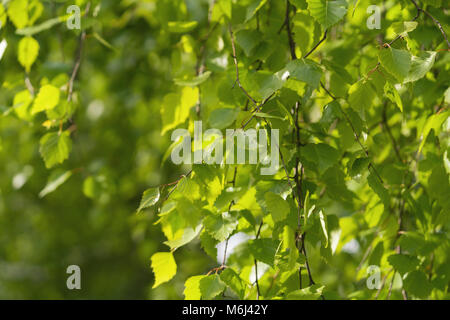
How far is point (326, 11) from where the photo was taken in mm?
683

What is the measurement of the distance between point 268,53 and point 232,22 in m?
0.16

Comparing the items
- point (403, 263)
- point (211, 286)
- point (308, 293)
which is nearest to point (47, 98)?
point (211, 286)

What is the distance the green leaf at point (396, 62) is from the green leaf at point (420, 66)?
0.04 metres

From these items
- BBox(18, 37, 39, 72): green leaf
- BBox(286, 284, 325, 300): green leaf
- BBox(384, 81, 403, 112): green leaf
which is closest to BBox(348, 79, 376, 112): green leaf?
BBox(384, 81, 403, 112): green leaf

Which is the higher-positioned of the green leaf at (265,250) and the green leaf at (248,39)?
the green leaf at (248,39)

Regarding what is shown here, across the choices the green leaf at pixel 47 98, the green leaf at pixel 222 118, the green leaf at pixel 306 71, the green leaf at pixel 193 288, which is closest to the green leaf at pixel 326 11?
the green leaf at pixel 306 71

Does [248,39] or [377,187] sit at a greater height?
[248,39]

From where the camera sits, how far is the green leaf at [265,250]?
2.42 feet

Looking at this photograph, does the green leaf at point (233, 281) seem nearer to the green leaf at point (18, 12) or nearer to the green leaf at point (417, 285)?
the green leaf at point (417, 285)

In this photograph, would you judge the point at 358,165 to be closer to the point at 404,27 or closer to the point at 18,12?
the point at 404,27

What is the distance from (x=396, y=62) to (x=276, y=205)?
240mm

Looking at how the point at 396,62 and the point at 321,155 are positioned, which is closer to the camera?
the point at 396,62
